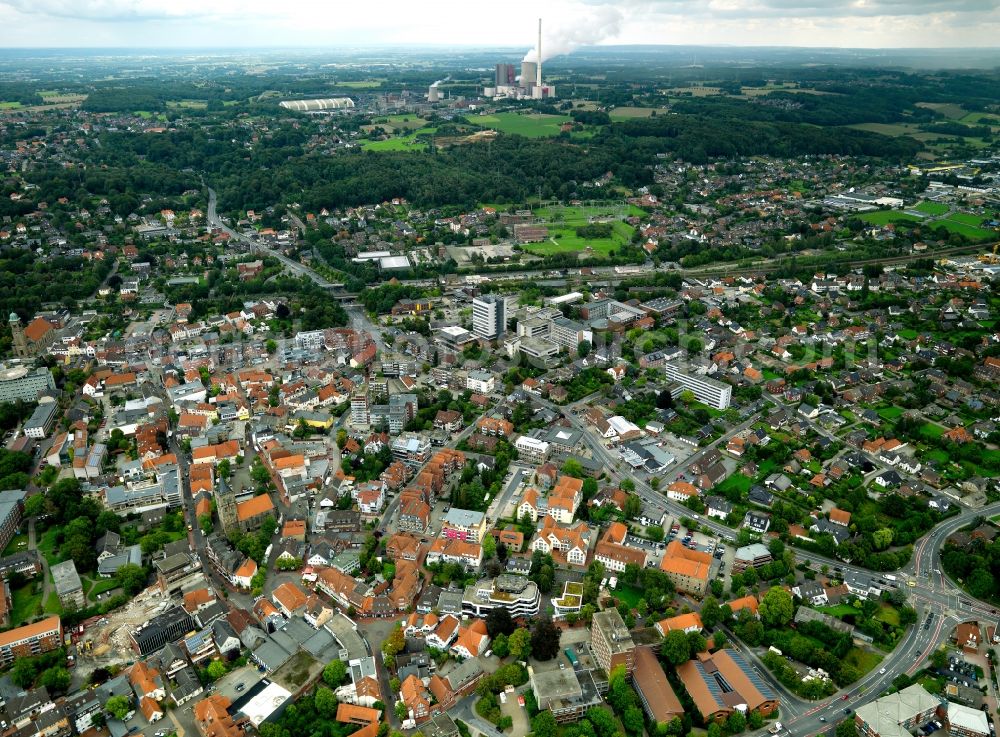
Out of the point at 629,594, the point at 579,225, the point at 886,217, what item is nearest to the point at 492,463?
the point at 629,594

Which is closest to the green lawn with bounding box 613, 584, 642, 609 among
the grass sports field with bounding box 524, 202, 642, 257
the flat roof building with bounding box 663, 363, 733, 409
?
the flat roof building with bounding box 663, 363, 733, 409

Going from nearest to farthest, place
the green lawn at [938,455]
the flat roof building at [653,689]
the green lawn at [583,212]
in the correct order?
the flat roof building at [653,689]
the green lawn at [938,455]
the green lawn at [583,212]

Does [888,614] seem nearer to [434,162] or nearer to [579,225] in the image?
[579,225]

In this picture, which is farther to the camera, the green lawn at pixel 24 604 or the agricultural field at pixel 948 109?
the agricultural field at pixel 948 109

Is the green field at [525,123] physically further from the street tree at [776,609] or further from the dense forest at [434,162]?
the street tree at [776,609]

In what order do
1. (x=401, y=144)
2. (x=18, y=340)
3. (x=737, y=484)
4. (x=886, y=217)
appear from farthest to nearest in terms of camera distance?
1. (x=401, y=144)
2. (x=886, y=217)
3. (x=18, y=340)
4. (x=737, y=484)

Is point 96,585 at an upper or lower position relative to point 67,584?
lower

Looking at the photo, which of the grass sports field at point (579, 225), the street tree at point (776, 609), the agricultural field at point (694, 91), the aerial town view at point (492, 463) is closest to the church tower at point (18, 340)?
the aerial town view at point (492, 463)
